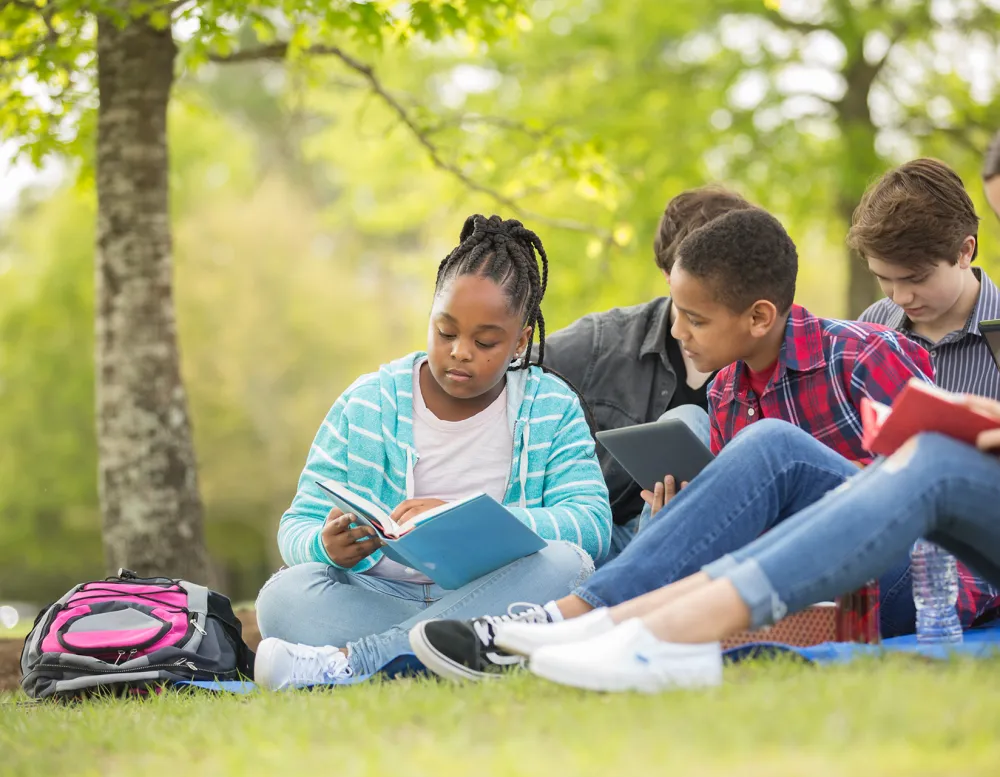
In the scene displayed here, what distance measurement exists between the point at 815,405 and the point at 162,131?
4.07 meters

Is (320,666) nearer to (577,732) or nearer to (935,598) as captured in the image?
(577,732)

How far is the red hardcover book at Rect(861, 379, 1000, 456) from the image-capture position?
269 centimetres

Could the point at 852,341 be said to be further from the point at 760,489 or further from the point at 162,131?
the point at 162,131

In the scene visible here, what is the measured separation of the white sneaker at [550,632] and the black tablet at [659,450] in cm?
70

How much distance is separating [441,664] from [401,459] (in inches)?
40.9

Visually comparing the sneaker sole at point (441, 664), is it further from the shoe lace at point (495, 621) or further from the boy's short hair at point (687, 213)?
the boy's short hair at point (687, 213)

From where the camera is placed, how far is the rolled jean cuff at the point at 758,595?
2652 millimetres

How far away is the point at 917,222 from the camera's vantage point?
4074 millimetres

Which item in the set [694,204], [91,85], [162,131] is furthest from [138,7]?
[694,204]

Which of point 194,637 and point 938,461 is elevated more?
point 938,461

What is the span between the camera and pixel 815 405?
3.72 meters

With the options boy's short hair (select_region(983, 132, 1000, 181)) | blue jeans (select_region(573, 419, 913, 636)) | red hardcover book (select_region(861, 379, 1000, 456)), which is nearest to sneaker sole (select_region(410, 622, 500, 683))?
blue jeans (select_region(573, 419, 913, 636))

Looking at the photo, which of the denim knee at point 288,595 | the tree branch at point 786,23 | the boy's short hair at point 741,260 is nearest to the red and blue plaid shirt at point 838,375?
the boy's short hair at point 741,260

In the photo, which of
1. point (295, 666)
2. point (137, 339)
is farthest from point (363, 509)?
point (137, 339)
